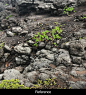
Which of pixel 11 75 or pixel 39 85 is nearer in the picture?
pixel 39 85

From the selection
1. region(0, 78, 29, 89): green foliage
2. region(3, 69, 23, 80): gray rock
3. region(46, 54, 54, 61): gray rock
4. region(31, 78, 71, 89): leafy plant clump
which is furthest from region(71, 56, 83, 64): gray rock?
region(3, 69, 23, 80): gray rock

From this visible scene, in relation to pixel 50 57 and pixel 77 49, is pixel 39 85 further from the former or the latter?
pixel 77 49

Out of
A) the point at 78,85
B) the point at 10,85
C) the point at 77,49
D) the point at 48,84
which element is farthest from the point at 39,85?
the point at 77,49

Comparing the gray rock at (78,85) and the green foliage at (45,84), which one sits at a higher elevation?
the gray rock at (78,85)

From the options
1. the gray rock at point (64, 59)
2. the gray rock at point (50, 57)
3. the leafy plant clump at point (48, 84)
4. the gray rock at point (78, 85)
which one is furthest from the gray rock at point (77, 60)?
the leafy plant clump at point (48, 84)

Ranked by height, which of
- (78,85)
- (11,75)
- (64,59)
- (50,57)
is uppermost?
(64,59)

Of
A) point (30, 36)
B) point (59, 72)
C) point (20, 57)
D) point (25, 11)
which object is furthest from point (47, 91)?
point (25, 11)

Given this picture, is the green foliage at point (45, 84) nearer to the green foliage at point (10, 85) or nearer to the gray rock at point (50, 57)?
the green foliage at point (10, 85)

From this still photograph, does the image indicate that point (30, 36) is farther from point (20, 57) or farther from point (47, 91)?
point (47, 91)

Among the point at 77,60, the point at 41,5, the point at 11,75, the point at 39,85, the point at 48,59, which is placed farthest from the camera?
the point at 41,5

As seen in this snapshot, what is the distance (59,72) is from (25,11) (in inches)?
640

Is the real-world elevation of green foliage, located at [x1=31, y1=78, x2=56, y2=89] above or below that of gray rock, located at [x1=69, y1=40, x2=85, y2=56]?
below

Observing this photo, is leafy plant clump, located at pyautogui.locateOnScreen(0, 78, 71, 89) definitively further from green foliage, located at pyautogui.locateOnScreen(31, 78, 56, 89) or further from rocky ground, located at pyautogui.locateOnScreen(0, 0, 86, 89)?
rocky ground, located at pyautogui.locateOnScreen(0, 0, 86, 89)

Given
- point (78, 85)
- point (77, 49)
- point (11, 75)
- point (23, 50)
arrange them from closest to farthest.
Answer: point (78, 85) < point (11, 75) < point (77, 49) < point (23, 50)
